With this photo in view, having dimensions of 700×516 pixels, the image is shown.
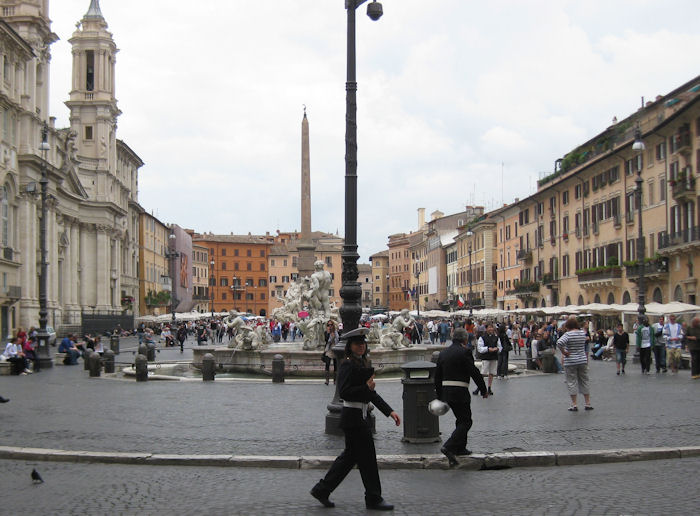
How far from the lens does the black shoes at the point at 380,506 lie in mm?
6812

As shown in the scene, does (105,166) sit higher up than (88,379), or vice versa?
(105,166)

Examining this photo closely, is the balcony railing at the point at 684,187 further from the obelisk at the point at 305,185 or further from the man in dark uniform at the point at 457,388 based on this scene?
the man in dark uniform at the point at 457,388

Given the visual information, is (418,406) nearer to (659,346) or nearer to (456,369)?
(456,369)

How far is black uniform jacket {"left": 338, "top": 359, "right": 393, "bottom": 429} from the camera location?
705 cm

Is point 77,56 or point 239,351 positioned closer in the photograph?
point 239,351

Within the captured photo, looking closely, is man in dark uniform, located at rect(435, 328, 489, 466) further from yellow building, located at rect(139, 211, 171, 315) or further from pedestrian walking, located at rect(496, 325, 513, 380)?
yellow building, located at rect(139, 211, 171, 315)

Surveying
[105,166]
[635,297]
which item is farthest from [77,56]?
[635,297]

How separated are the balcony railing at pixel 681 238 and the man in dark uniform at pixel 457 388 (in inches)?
1150

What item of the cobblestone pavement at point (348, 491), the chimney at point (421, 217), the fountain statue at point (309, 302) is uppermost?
the chimney at point (421, 217)

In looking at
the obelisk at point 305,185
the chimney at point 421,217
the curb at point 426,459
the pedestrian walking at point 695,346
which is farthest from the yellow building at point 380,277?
the curb at point 426,459

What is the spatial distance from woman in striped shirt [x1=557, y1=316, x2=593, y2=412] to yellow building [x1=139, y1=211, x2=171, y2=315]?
74.4m

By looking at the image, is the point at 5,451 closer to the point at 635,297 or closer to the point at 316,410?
the point at 316,410

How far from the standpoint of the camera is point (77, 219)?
60531 millimetres

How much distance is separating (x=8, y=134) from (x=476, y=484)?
138ft
